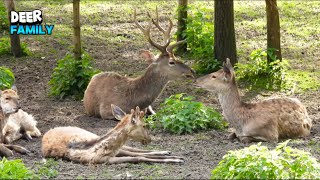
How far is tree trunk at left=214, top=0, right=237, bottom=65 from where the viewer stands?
14.7 metres

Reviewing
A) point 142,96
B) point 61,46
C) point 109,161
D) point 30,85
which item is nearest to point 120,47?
point 61,46

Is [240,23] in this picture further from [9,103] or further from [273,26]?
[9,103]

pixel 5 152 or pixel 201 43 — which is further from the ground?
pixel 201 43

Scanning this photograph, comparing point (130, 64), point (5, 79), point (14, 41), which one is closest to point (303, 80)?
point (130, 64)

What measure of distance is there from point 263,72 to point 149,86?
2.43 m

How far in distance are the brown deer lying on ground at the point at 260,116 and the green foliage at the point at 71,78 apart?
3016 millimetres

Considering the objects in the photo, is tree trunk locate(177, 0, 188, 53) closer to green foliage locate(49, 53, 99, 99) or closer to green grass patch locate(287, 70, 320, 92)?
green grass patch locate(287, 70, 320, 92)

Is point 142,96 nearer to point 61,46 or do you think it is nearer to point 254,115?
point 254,115

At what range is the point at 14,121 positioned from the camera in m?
11.3

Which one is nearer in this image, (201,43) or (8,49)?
(201,43)

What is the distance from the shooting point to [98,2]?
68.1 feet

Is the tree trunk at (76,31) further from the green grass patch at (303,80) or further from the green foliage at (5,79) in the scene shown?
the green grass patch at (303,80)

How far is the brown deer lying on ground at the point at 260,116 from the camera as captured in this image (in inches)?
428

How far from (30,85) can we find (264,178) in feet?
26.1
